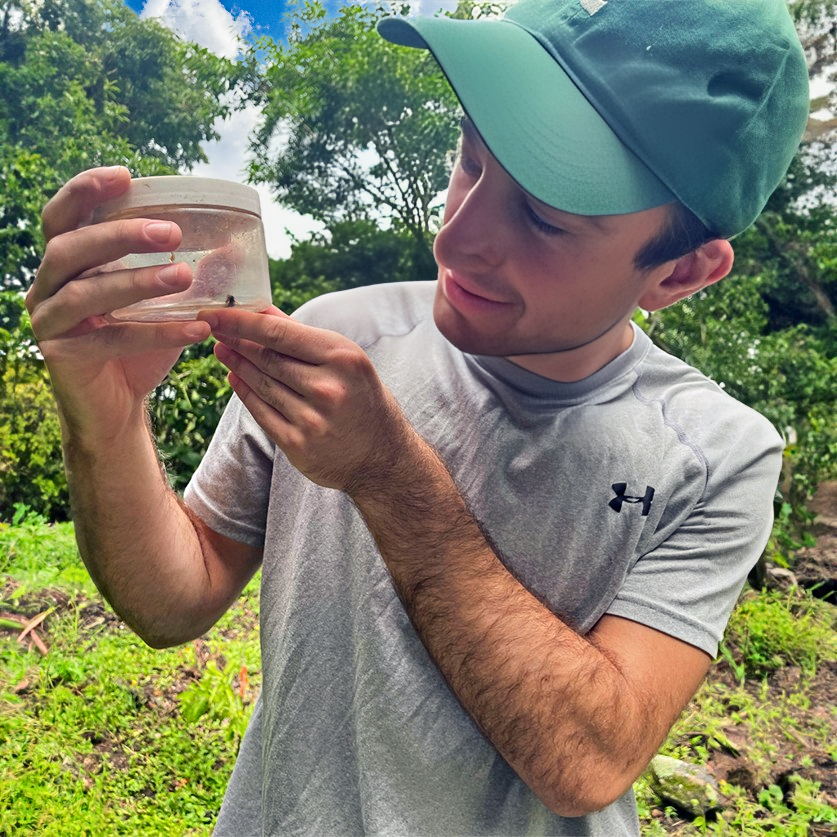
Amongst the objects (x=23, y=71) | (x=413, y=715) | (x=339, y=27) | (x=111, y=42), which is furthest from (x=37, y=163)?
(x=413, y=715)

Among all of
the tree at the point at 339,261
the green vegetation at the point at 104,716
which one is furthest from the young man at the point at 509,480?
the tree at the point at 339,261

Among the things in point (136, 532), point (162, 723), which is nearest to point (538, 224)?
point (136, 532)

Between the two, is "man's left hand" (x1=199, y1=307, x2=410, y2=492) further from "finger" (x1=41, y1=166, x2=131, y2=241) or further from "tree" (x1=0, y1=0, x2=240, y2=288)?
"tree" (x1=0, y1=0, x2=240, y2=288)

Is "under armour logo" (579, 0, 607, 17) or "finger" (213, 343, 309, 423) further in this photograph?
"under armour logo" (579, 0, 607, 17)

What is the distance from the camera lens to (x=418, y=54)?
269cm

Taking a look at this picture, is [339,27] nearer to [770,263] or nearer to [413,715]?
[413,715]

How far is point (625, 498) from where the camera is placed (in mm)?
875

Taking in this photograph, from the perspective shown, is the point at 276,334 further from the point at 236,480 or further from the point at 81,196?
the point at 236,480

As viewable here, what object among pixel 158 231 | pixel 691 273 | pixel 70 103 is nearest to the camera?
pixel 158 231

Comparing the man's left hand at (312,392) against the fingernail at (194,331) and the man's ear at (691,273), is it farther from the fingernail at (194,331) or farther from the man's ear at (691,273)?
the man's ear at (691,273)

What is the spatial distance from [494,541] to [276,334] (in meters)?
0.38

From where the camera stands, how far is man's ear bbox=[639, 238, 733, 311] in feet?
3.18

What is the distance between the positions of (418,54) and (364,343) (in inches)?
80.9

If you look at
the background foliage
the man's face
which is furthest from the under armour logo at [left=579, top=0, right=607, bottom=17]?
the background foliage
